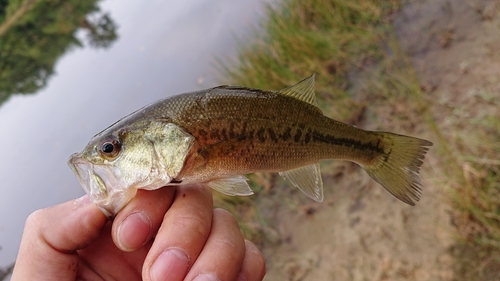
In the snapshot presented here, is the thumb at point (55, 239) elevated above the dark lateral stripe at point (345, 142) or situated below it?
above

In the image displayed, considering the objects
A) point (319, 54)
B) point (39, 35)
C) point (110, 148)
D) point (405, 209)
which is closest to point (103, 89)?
point (319, 54)

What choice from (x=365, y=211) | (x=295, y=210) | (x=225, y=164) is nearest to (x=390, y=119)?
(x=365, y=211)

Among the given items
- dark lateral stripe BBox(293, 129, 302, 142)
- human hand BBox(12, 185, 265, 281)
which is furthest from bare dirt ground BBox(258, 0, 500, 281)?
dark lateral stripe BBox(293, 129, 302, 142)

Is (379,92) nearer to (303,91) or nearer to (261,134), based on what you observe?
(303,91)

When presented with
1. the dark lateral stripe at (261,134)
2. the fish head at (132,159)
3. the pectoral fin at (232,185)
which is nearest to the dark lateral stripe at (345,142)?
the dark lateral stripe at (261,134)

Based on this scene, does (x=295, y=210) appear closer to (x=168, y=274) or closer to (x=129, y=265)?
(x=129, y=265)

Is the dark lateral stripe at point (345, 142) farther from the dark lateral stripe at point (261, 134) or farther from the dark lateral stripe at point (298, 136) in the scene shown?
the dark lateral stripe at point (261, 134)
